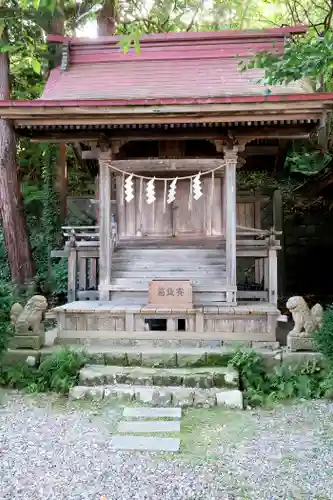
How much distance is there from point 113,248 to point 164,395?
11.9ft

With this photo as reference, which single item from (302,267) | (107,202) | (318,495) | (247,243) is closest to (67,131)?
(107,202)

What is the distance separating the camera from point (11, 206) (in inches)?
431

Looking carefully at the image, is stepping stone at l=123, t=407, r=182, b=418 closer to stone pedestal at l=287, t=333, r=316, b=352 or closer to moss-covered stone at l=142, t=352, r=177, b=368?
moss-covered stone at l=142, t=352, r=177, b=368

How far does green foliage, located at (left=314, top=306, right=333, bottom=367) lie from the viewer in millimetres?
5391

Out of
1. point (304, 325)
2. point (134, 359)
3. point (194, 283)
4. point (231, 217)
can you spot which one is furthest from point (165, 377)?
point (231, 217)

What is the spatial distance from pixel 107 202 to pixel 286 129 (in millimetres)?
3252

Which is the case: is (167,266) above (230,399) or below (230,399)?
above

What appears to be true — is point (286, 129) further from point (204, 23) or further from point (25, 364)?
point (204, 23)

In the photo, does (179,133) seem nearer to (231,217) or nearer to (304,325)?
(231,217)

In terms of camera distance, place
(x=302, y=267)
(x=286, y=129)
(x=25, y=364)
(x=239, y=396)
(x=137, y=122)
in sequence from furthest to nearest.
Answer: (x=302, y=267) → (x=286, y=129) → (x=137, y=122) → (x=25, y=364) → (x=239, y=396)

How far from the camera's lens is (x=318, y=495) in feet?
10.8

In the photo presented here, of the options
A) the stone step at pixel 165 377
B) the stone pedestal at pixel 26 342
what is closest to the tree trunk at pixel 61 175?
the stone pedestal at pixel 26 342

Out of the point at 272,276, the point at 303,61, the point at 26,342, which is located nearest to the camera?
the point at 303,61

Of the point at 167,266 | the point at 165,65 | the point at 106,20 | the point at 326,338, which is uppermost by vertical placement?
the point at 106,20
